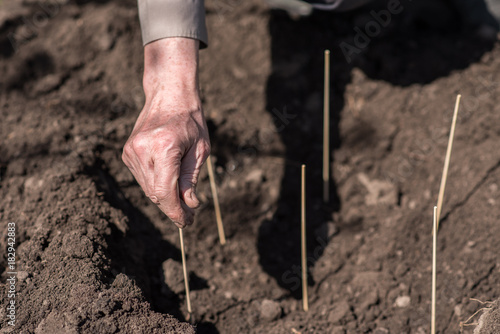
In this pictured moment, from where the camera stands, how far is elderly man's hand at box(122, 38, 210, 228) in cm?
125

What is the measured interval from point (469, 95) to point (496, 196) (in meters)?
0.58

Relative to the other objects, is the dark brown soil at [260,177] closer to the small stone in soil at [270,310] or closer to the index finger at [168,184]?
the small stone in soil at [270,310]

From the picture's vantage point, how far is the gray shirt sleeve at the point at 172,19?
146cm

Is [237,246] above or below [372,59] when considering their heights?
below

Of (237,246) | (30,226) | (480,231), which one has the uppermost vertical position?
(30,226)

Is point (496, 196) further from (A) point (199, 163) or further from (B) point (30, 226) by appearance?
(B) point (30, 226)

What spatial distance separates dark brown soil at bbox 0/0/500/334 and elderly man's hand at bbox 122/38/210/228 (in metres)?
0.31

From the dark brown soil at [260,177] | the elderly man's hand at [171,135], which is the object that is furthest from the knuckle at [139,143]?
the dark brown soil at [260,177]

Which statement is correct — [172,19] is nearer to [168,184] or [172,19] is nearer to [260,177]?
[168,184]

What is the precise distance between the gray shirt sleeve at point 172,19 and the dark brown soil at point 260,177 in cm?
58

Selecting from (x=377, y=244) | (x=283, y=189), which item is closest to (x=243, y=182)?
(x=283, y=189)

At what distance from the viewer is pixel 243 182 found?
6.63ft

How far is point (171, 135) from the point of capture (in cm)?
127

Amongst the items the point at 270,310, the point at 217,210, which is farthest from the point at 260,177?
the point at 270,310
